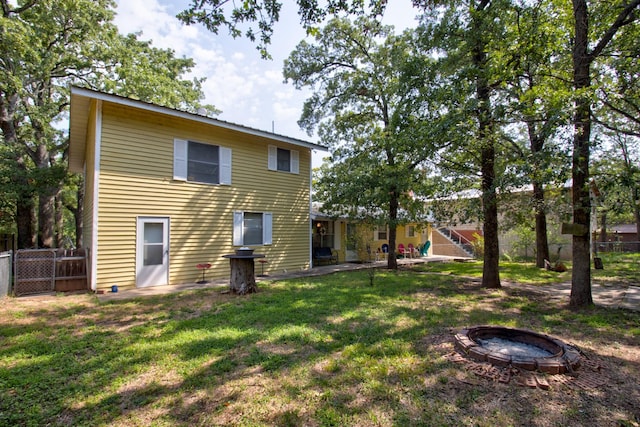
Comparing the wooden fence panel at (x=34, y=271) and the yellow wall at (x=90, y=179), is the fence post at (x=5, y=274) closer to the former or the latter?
the wooden fence panel at (x=34, y=271)

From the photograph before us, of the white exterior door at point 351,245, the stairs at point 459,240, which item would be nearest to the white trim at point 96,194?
the white exterior door at point 351,245

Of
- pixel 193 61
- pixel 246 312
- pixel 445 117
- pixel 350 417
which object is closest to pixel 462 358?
pixel 350 417

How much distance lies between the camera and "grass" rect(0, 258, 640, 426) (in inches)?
105

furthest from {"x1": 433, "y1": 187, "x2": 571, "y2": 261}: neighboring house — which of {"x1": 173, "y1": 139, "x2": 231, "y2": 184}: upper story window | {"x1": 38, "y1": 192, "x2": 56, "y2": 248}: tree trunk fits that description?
{"x1": 38, "y1": 192, "x2": 56, "y2": 248}: tree trunk

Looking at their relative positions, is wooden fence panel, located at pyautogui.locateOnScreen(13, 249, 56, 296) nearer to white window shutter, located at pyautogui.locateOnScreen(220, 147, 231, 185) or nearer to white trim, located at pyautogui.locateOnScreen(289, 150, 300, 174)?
white window shutter, located at pyautogui.locateOnScreen(220, 147, 231, 185)

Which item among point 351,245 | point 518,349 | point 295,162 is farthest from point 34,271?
point 351,245

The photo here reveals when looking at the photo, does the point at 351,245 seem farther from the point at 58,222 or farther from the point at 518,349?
the point at 58,222

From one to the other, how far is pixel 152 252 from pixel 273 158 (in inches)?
203

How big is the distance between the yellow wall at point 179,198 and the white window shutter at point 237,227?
14 centimetres

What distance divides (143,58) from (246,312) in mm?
16676

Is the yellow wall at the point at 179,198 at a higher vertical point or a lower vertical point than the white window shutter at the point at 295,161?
lower

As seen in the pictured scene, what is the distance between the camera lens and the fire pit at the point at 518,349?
3293 mm

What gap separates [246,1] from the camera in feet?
14.3

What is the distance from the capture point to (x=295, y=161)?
1213cm
